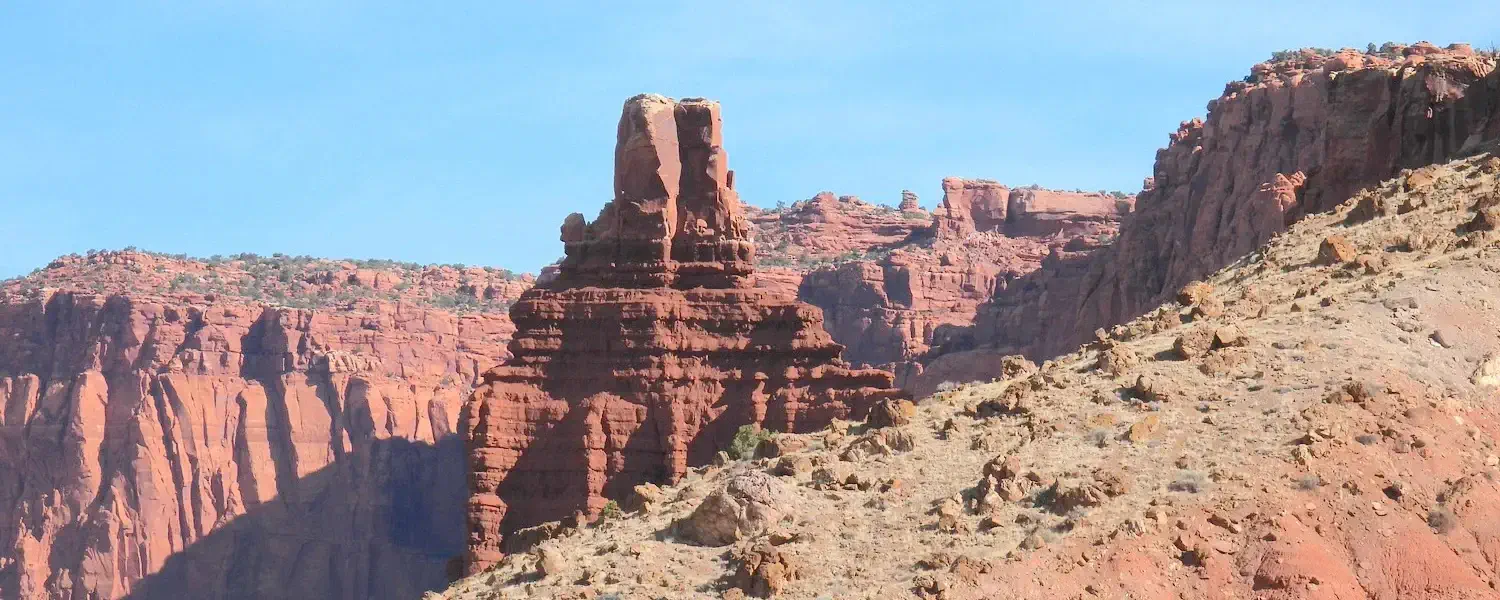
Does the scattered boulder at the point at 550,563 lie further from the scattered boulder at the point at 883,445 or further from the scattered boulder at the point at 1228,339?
the scattered boulder at the point at 1228,339

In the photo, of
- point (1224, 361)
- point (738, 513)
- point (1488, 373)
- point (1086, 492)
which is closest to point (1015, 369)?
point (1224, 361)

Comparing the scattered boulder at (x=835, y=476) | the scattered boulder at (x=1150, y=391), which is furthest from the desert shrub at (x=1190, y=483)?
the scattered boulder at (x=835, y=476)

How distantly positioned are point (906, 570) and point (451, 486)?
71035mm

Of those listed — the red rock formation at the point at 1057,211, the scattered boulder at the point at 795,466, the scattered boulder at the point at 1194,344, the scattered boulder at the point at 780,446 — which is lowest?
the scattered boulder at the point at 795,466

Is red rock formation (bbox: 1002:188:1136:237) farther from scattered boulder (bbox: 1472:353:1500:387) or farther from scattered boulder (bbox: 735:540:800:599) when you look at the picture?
scattered boulder (bbox: 735:540:800:599)

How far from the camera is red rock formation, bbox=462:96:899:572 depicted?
58.2 metres

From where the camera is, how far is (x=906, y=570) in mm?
26594

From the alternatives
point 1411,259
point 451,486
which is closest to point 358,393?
point 451,486

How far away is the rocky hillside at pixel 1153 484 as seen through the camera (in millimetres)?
26172

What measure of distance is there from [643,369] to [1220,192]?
2502cm

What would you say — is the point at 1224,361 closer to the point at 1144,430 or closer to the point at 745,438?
the point at 1144,430

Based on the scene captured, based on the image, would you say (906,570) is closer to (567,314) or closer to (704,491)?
(704,491)

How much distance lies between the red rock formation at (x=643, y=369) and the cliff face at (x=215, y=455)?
109ft

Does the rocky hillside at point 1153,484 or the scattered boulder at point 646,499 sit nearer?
the rocky hillside at point 1153,484
